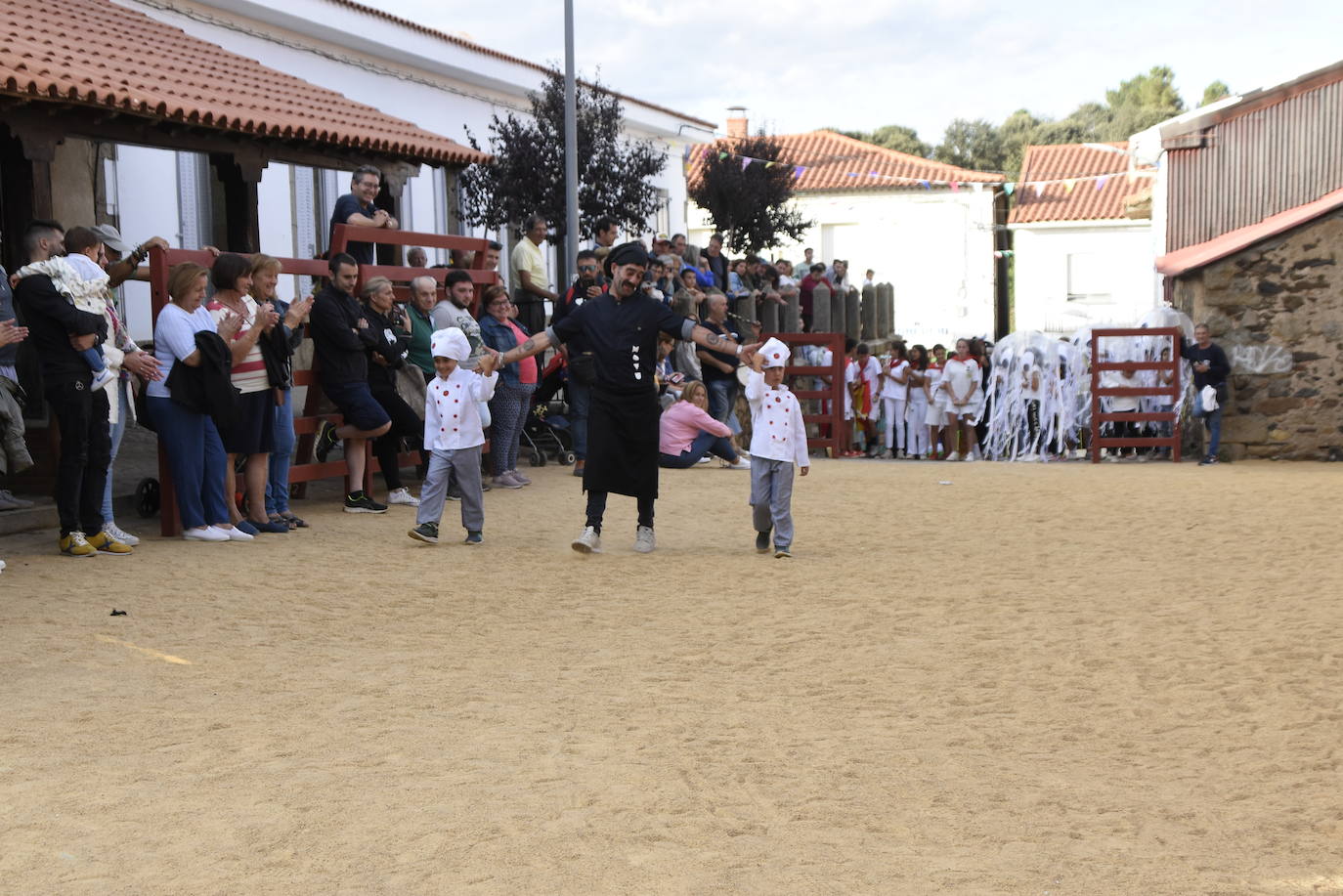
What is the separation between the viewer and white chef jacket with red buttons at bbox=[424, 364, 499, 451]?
976 centimetres

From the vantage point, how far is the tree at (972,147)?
62.3m

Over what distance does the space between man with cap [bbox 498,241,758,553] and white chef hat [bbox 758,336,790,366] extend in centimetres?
57

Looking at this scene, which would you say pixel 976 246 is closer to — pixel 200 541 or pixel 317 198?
pixel 317 198

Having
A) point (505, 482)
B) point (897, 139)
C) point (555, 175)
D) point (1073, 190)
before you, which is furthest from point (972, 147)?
point (505, 482)

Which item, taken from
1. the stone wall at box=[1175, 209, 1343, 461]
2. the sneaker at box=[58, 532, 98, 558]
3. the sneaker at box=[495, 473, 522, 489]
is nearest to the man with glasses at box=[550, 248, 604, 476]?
the sneaker at box=[495, 473, 522, 489]

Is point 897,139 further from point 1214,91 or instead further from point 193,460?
point 193,460

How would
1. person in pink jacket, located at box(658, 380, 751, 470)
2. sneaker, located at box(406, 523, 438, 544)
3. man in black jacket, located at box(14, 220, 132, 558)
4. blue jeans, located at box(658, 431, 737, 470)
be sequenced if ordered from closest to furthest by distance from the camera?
man in black jacket, located at box(14, 220, 132, 558) < sneaker, located at box(406, 523, 438, 544) < person in pink jacket, located at box(658, 380, 751, 470) < blue jeans, located at box(658, 431, 737, 470)

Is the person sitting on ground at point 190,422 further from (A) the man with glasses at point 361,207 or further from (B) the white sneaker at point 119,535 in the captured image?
(A) the man with glasses at point 361,207

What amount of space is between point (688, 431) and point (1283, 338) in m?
7.37

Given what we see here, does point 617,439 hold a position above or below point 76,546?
above

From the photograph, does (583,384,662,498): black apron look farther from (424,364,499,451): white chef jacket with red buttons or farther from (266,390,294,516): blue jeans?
(266,390,294,516): blue jeans

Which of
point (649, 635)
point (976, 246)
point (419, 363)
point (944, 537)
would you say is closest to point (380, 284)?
point (419, 363)

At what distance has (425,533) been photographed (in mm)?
9664

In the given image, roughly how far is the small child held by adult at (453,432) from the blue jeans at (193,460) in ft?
4.32
